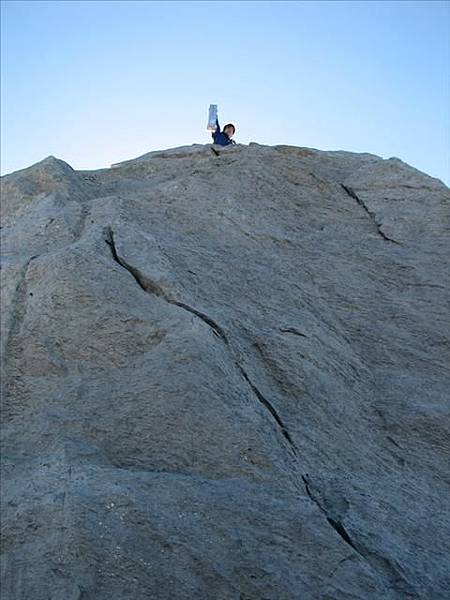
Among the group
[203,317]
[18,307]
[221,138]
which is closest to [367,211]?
[221,138]

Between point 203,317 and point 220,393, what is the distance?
98cm

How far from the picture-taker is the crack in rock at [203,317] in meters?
6.97

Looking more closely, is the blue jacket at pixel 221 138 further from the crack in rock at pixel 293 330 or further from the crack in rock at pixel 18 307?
the crack in rock at pixel 18 307

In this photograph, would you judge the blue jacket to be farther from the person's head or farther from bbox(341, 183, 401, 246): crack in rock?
bbox(341, 183, 401, 246): crack in rock

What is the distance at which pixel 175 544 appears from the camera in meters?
5.58

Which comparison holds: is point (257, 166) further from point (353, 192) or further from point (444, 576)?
point (444, 576)

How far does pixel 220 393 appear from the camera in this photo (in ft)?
21.8

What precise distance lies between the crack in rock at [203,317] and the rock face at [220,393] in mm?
21

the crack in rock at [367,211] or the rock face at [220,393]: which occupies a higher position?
the crack in rock at [367,211]

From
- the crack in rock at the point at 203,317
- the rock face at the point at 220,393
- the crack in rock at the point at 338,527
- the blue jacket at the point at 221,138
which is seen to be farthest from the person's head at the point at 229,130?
the crack in rock at the point at 338,527

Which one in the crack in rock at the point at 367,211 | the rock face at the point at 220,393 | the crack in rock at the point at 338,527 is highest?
the crack in rock at the point at 367,211

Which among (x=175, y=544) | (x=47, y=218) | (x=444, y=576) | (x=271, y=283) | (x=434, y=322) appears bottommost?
(x=444, y=576)

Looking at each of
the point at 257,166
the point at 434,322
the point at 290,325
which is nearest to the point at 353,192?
the point at 257,166

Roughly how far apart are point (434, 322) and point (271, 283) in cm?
199
